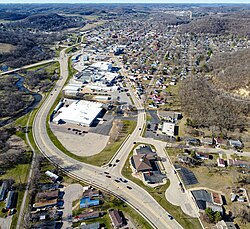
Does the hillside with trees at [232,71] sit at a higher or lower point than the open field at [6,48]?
lower

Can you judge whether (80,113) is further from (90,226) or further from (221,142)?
(221,142)

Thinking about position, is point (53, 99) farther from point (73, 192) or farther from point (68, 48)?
point (68, 48)

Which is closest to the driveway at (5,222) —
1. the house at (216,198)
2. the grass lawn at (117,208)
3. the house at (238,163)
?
the grass lawn at (117,208)

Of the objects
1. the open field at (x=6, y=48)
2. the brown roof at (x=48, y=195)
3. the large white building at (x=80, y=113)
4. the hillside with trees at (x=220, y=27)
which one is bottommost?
the brown roof at (x=48, y=195)

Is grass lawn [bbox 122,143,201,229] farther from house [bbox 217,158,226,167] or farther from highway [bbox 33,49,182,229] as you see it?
house [bbox 217,158,226,167]

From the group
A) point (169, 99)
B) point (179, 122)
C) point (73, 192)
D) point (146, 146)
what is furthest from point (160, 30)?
point (73, 192)

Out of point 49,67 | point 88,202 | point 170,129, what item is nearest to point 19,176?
point 88,202

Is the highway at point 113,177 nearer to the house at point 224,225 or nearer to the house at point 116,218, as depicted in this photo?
the house at point 116,218

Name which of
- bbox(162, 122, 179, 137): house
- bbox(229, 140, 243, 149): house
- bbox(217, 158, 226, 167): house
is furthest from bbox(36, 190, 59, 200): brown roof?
bbox(229, 140, 243, 149): house
